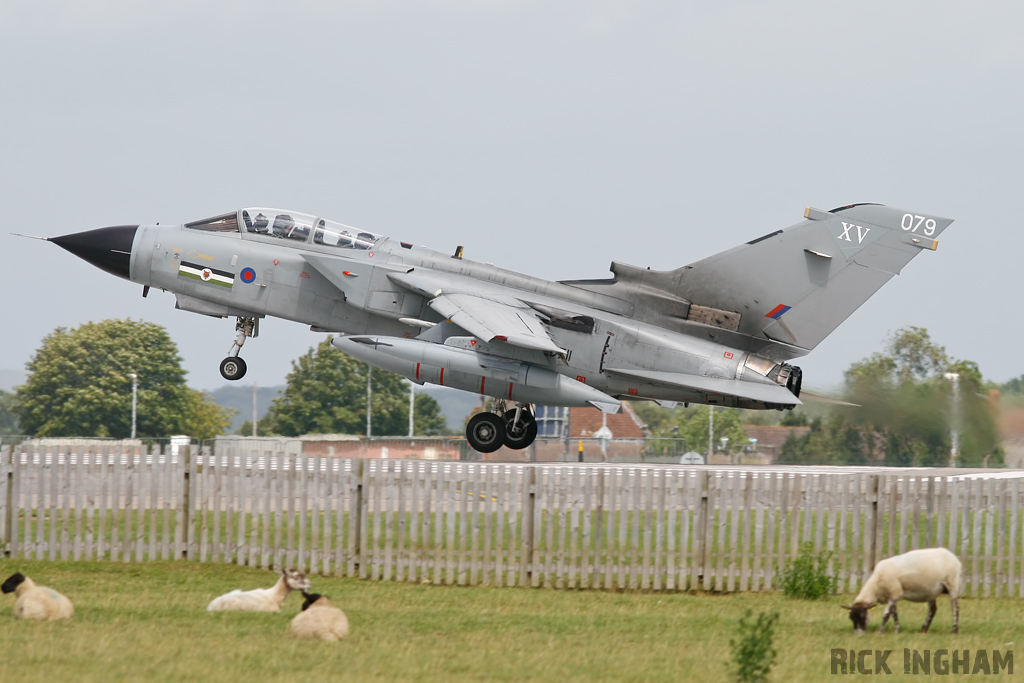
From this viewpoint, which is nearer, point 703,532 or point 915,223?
point 703,532

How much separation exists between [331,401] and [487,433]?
177 feet

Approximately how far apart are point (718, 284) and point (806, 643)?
32.7 ft

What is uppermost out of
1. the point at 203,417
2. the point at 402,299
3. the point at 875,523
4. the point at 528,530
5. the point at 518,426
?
the point at 402,299

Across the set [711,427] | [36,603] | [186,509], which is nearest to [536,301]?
[186,509]

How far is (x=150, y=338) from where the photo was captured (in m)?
66.2

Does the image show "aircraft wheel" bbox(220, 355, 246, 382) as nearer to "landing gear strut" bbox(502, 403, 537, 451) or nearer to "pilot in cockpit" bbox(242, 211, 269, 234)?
"pilot in cockpit" bbox(242, 211, 269, 234)

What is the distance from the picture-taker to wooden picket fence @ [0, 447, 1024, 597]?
39.3 feet

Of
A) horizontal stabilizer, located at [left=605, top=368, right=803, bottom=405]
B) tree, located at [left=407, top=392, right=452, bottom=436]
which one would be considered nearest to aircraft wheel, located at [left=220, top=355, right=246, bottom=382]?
horizontal stabilizer, located at [left=605, top=368, right=803, bottom=405]

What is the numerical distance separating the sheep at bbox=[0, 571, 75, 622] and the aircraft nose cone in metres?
11.1

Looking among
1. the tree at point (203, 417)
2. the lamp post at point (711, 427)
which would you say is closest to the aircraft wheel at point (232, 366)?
the lamp post at point (711, 427)

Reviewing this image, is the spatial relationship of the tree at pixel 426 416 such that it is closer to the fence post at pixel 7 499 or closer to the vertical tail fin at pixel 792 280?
the vertical tail fin at pixel 792 280

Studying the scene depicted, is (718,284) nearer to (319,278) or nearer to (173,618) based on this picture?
(319,278)

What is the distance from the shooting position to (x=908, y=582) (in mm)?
9062

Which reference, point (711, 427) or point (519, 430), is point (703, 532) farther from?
point (711, 427)
